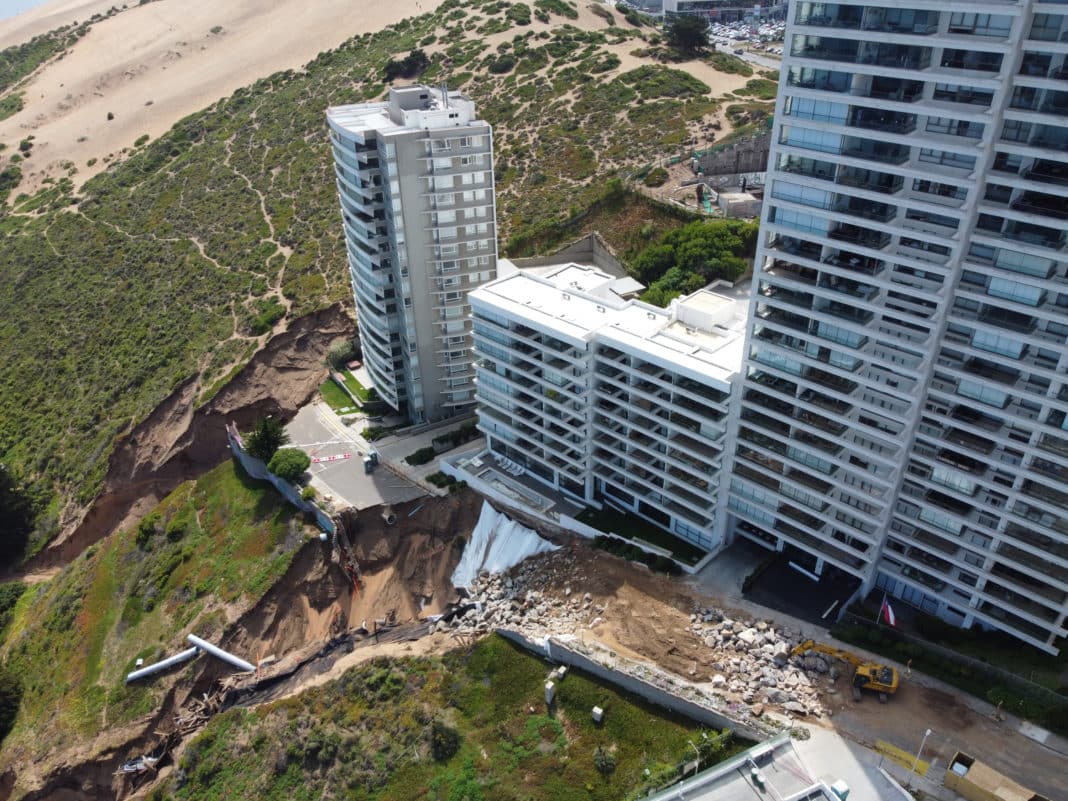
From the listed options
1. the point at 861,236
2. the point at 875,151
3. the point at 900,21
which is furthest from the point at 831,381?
the point at 900,21

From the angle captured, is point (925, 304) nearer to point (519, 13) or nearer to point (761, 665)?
point (761, 665)

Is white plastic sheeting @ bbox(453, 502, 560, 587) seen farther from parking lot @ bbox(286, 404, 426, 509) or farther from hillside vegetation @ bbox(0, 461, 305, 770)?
hillside vegetation @ bbox(0, 461, 305, 770)

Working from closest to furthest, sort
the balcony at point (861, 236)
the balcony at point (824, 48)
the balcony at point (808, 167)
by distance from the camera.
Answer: the balcony at point (824, 48) → the balcony at point (861, 236) → the balcony at point (808, 167)

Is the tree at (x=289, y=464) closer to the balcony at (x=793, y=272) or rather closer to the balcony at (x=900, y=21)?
the balcony at (x=793, y=272)

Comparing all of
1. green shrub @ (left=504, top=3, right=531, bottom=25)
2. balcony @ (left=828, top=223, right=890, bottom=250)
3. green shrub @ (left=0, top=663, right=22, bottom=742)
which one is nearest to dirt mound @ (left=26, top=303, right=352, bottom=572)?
green shrub @ (left=0, top=663, right=22, bottom=742)

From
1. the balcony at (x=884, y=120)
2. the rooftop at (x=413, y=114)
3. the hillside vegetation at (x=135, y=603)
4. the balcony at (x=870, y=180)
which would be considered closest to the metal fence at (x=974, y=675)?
the balcony at (x=870, y=180)

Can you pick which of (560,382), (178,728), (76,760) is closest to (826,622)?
(560,382)

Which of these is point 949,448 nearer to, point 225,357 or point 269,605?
point 269,605
